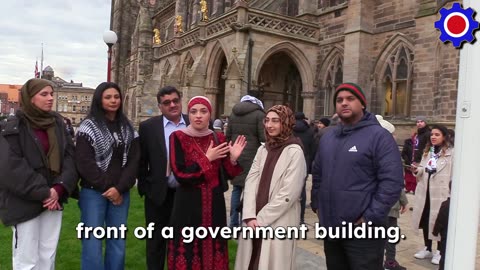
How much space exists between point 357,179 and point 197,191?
4.39ft

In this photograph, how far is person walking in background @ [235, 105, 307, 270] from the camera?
3090 mm

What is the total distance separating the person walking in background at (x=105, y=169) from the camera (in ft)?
10.9

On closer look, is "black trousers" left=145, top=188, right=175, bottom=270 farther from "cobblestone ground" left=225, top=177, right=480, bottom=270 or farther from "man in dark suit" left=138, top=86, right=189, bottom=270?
"cobblestone ground" left=225, top=177, right=480, bottom=270

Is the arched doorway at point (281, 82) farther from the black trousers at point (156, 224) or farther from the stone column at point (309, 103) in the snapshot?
the black trousers at point (156, 224)

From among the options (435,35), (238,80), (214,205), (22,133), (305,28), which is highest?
(305,28)

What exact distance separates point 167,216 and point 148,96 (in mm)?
26586

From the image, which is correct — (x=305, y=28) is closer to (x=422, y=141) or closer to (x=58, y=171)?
(x=422, y=141)

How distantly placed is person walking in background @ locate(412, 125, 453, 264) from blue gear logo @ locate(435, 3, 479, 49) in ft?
9.49

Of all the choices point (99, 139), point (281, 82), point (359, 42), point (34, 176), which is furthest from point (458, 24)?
point (281, 82)

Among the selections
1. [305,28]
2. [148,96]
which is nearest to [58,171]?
[305,28]

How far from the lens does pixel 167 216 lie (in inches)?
152

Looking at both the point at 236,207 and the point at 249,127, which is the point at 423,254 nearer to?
→ the point at 236,207

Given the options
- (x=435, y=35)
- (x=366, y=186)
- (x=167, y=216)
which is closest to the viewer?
(x=366, y=186)

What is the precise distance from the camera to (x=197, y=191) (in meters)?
3.25
